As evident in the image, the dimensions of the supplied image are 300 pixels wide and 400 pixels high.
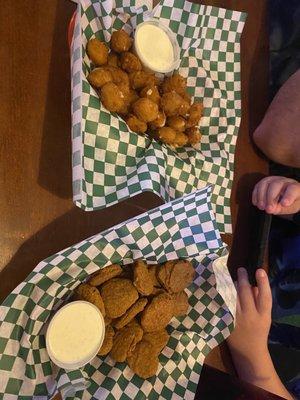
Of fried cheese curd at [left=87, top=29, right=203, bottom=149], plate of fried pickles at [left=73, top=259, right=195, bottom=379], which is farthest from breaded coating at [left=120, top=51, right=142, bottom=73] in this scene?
plate of fried pickles at [left=73, top=259, right=195, bottom=379]

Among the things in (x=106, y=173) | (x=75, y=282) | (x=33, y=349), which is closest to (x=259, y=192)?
(x=106, y=173)

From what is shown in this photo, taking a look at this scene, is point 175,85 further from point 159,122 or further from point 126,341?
point 126,341

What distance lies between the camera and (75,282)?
925 millimetres

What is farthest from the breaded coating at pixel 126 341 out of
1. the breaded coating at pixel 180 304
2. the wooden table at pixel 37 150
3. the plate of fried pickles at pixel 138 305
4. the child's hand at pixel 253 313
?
the child's hand at pixel 253 313

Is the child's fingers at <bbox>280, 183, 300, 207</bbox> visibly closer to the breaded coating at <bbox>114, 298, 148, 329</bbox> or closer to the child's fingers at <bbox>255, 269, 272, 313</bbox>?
the child's fingers at <bbox>255, 269, 272, 313</bbox>

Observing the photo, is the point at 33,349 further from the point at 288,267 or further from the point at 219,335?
the point at 288,267

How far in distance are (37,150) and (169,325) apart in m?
0.57

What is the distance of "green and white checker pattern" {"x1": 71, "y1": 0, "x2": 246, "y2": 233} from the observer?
0.98 m

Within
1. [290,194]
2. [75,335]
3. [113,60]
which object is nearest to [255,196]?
[290,194]

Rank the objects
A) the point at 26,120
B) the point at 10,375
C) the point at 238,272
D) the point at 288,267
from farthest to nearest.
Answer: the point at 288,267 < the point at 238,272 < the point at 26,120 < the point at 10,375

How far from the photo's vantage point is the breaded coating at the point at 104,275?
37.2 inches

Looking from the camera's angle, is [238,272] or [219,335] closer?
[219,335]

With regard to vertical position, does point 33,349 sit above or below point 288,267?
above

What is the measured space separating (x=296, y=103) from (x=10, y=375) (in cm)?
118
